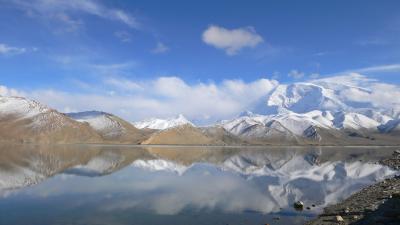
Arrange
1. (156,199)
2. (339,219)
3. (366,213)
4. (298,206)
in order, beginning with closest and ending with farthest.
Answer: (339,219) → (366,213) → (298,206) → (156,199)

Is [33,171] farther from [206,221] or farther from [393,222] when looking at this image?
[393,222]

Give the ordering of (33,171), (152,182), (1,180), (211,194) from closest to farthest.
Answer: (211,194)
(1,180)
(152,182)
(33,171)

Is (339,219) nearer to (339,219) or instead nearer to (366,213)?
(339,219)

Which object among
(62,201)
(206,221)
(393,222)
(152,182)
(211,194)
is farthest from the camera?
(152,182)

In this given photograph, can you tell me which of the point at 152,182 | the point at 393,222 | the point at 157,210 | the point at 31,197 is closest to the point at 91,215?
the point at 157,210

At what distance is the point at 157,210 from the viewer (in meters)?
45.3

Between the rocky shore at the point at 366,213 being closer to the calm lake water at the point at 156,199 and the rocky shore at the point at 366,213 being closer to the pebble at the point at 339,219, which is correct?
the pebble at the point at 339,219

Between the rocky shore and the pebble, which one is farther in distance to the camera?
the pebble

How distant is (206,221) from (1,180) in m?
39.1

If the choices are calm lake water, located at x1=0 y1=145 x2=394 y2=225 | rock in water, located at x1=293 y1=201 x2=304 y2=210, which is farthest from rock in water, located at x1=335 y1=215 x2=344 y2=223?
rock in water, located at x1=293 y1=201 x2=304 y2=210

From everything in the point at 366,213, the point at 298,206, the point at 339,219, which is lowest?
the point at 298,206

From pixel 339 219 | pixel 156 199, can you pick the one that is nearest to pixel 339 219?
pixel 339 219

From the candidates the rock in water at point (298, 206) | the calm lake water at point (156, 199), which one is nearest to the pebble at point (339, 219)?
the calm lake water at point (156, 199)

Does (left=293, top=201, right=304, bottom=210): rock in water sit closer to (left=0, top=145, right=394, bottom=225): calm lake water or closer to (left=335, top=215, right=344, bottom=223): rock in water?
(left=0, top=145, right=394, bottom=225): calm lake water
